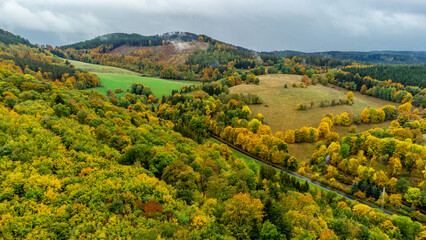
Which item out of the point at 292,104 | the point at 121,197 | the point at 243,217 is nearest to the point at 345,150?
the point at 292,104

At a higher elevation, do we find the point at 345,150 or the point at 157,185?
the point at 157,185

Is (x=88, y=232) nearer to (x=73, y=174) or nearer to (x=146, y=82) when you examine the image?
(x=73, y=174)

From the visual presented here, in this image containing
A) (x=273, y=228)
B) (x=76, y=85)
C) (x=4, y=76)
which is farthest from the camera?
(x=76, y=85)

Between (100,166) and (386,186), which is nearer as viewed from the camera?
(100,166)

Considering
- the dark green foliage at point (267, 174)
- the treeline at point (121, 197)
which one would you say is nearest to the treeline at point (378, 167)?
the treeline at point (121, 197)

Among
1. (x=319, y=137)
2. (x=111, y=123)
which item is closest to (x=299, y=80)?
(x=319, y=137)

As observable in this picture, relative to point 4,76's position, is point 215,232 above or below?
below

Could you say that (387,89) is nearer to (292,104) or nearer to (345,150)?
(292,104)

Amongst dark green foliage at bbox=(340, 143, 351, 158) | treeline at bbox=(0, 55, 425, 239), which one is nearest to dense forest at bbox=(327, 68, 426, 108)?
dark green foliage at bbox=(340, 143, 351, 158)

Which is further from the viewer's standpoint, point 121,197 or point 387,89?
point 387,89
